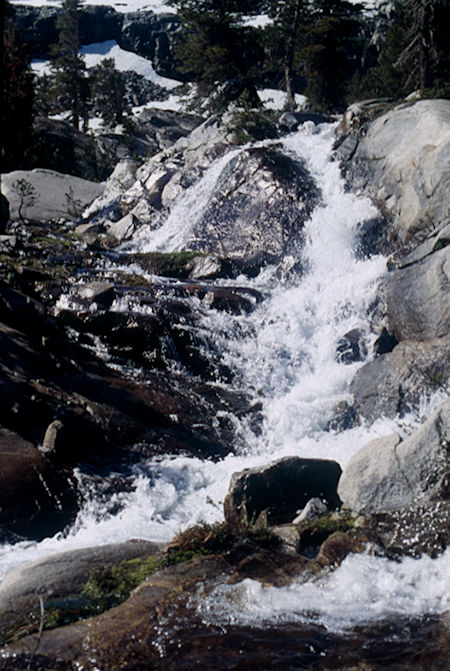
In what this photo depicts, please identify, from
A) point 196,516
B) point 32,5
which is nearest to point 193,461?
point 196,516

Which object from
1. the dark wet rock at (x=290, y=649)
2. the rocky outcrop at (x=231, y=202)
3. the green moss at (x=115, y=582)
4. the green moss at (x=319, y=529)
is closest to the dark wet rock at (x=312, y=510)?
the green moss at (x=319, y=529)

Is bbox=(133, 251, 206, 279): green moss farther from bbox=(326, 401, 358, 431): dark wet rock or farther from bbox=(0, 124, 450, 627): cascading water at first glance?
bbox=(326, 401, 358, 431): dark wet rock

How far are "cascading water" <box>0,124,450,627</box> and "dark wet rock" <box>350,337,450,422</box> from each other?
39cm

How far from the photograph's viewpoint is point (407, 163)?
14.8 metres

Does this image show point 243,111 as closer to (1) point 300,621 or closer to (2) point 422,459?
(2) point 422,459

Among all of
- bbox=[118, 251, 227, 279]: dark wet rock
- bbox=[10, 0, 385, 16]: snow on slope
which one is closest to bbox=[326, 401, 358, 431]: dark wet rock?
bbox=[118, 251, 227, 279]: dark wet rock

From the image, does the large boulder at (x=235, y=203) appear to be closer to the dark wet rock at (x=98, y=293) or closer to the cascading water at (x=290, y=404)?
the cascading water at (x=290, y=404)

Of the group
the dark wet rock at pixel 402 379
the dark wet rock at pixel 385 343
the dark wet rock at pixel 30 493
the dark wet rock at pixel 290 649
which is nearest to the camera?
the dark wet rock at pixel 290 649

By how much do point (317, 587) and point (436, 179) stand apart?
1084 centimetres

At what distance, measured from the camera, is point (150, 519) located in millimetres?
7570

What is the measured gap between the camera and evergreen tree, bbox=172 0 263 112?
27625mm

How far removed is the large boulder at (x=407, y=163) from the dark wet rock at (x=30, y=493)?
335 inches

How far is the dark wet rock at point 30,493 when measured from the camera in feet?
23.9

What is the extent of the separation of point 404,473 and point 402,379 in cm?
329
